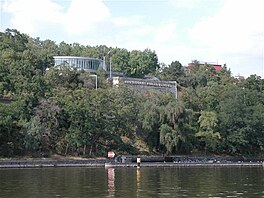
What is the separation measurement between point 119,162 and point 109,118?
34.6 feet

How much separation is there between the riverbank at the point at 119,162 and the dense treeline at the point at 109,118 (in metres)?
2.84

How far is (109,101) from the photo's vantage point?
81250mm

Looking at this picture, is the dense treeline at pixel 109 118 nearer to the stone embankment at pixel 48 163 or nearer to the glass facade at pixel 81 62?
the stone embankment at pixel 48 163

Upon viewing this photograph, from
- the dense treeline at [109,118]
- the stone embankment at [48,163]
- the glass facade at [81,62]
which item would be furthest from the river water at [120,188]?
the glass facade at [81,62]

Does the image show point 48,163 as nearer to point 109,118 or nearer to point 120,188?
point 109,118

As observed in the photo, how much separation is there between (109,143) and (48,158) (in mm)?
11565

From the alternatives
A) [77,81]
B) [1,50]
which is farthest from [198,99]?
[1,50]

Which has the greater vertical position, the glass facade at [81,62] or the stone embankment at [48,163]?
the glass facade at [81,62]

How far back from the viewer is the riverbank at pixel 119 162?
65.3 meters

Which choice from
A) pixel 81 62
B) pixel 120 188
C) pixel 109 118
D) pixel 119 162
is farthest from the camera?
pixel 81 62

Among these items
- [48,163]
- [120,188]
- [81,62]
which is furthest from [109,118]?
[120,188]

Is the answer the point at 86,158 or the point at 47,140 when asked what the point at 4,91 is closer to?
the point at 47,140

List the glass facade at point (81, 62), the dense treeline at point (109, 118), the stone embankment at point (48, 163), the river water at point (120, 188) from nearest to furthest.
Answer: the river water at point (120, 188)
the stone embankment at point (48, 163)
the dense treeline at point (109, 118)
the glass facade at point (81, 62)

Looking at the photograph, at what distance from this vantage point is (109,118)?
7844 centimetres
